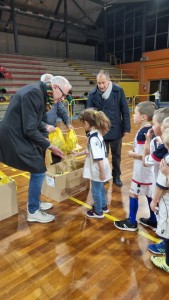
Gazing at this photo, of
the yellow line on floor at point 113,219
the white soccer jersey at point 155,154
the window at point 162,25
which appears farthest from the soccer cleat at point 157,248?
the window at point 162,25

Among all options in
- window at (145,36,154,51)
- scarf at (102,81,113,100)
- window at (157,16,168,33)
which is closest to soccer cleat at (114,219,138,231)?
scarf at (102,81,113,100)

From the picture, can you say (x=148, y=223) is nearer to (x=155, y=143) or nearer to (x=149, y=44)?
(x=155, y=143)

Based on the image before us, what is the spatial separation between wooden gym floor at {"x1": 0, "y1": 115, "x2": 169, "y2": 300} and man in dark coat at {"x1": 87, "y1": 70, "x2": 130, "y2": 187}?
858mm

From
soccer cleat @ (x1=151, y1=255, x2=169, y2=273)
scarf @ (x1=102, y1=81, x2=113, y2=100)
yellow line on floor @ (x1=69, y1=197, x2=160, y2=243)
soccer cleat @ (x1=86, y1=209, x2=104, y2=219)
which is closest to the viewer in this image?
soccer cleat @ (x1=151, y1=255, x2=169, y2=273)

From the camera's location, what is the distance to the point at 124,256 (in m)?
1.68

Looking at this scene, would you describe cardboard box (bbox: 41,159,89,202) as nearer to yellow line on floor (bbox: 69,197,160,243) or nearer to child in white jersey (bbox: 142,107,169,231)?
yellow line on floor (bbox: 69,197,160,243)

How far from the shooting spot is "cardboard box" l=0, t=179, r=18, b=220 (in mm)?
2121

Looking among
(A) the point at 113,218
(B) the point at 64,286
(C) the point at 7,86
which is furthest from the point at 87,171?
(C) the point at 7,86

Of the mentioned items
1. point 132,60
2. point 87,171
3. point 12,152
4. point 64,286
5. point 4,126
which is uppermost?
point 132,60

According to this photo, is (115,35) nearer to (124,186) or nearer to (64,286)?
(124,186)

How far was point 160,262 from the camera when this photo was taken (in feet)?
5.08

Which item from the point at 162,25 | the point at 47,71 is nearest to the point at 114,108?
the point at 47,71

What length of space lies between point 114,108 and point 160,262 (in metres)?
1.73

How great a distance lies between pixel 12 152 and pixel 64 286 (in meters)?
1.03
